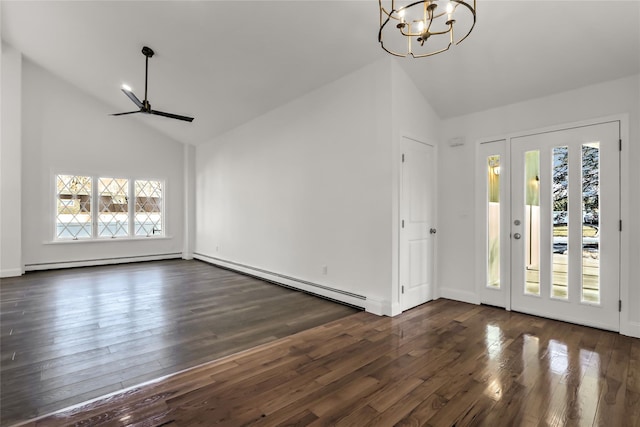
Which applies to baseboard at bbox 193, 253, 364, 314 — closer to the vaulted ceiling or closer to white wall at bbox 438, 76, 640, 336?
white wall at bbox 438, 76, 640, 336

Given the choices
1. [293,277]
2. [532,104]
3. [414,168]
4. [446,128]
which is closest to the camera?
[532,104]

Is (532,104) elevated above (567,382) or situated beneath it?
elevated above

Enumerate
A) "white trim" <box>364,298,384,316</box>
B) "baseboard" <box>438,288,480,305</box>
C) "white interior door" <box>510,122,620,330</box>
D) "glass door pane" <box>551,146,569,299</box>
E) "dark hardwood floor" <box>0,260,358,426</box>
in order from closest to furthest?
"dark hardwood floor" <box>0,260,358,426</box> → "white interior door" <box>510,122,620,330</box> → "glass door pane" <box>551,146,569,299</box> → "white trim" <box>364,298,384,316</box> → "baseboard" <box>438,288,480,305</box>

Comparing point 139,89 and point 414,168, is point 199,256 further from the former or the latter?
point 414,168

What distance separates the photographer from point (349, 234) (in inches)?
164

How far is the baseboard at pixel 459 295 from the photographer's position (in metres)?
4.13

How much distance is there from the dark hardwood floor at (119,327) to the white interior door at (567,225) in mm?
2242

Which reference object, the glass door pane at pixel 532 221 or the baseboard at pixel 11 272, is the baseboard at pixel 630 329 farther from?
the baseboard at pixel 11 272

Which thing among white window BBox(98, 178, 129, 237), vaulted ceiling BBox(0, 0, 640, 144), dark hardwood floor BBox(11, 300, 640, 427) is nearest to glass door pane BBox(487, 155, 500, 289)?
vaulted ceiling BBox(0, 0, 640, 144)

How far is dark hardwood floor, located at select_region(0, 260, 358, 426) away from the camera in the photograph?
2.22 m

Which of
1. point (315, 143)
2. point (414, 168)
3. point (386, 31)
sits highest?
point (386, 31)

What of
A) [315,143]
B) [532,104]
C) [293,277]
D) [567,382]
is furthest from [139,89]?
[567,382]

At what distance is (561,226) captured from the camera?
352 centimetres

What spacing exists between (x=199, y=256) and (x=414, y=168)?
20.4ft
